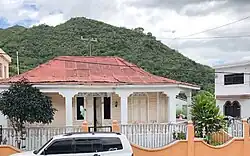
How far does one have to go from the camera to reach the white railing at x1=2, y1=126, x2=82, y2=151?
17.0 metres

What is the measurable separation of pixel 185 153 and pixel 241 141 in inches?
105

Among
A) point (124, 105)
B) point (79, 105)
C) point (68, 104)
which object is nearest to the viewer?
point (68, 104)

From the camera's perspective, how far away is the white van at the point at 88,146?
535 inches

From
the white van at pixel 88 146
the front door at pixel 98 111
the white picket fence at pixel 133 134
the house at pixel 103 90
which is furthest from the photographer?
the front door at pixel 98 111

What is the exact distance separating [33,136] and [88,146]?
4.31 m

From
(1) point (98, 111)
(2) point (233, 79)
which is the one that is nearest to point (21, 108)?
(1) point (98, 111)

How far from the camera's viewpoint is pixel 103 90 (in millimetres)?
21625

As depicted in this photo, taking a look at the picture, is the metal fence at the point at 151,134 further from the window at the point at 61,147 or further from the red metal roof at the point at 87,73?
the window at the point at 61,147

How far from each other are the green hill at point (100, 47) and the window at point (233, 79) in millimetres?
7234

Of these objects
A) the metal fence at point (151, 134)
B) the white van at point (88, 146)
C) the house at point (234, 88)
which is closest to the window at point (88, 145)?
the white van at point (88, 146)

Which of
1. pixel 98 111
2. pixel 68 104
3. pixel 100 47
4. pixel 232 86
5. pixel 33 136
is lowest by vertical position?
pixel 33 136

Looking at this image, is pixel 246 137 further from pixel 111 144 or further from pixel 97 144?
pixel 97 144

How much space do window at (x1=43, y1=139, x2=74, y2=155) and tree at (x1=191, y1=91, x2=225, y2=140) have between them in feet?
23.3

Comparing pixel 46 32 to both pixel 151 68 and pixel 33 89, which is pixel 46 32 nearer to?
pixel 151 68
